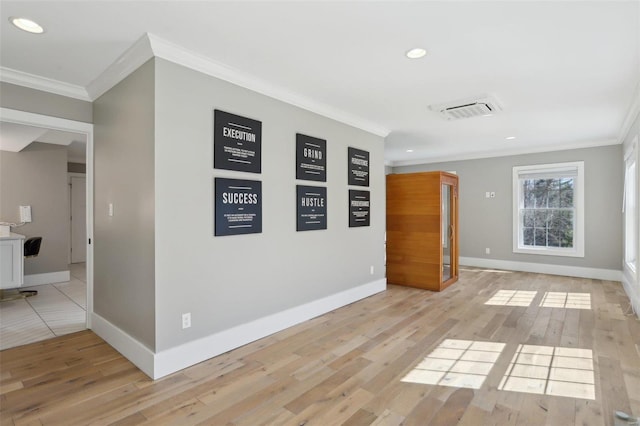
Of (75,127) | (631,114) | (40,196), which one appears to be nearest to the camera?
(75,127)

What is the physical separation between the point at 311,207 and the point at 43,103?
109 inches

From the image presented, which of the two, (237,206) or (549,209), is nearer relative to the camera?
(237,206)

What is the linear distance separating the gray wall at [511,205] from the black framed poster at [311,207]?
4702mm

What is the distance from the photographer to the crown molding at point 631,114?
11.4ft

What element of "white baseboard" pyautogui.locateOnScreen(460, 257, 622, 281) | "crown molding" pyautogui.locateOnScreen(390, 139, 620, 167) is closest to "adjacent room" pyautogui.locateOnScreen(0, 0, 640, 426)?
"white baseboard" pyautogui.locateOnScreen(460, 257, 622, 281)

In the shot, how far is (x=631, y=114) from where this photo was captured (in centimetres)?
402

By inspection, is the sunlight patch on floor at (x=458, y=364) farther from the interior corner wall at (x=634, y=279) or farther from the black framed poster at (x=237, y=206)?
the interior corner wall at (x=634, y=279)

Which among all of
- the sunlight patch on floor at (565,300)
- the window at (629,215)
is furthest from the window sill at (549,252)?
the sunlight patch on floor at (565,300)

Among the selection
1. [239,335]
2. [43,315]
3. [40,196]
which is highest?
[40,196]

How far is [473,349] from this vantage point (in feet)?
9.50

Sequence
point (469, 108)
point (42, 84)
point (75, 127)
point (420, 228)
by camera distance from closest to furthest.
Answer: point (42, 84) < point (75, 127) < point (469, 108) < point (420, 228)

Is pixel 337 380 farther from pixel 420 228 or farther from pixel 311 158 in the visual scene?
pixel 420 228

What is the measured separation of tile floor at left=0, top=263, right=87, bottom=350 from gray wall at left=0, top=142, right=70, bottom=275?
62 cm

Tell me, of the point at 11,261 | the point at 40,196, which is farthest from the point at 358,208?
the point at 40,196
